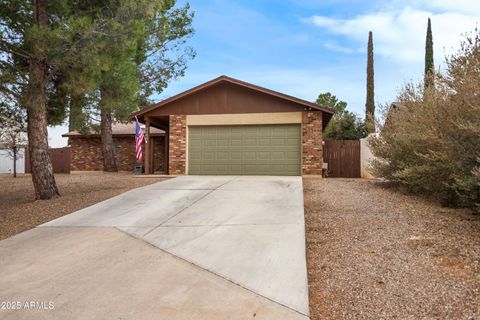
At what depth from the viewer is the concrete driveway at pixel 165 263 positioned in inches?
156

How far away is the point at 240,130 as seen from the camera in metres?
15.7

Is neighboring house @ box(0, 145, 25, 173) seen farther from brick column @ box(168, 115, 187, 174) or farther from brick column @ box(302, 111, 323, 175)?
brick column @ box(302, 111, 323, 175)

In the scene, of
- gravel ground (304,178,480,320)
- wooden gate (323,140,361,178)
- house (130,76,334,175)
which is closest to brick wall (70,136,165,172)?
house (130,76,334,175)

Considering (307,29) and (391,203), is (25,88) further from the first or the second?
(307,29)

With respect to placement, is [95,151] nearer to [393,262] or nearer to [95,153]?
[95,153]

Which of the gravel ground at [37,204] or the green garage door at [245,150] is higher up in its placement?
the green garage door at [245,150]

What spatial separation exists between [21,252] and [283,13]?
11048 mm

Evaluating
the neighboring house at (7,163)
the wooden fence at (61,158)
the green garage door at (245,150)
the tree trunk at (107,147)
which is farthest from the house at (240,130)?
the neighboring house at (7,163)

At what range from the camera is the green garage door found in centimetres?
1530

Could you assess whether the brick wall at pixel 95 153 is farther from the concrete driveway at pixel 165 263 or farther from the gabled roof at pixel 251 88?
the concrete driveway at pixel 165 263

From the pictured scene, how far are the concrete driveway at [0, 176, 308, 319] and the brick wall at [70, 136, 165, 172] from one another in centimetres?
1433

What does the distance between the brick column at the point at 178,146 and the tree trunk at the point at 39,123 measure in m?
6.24

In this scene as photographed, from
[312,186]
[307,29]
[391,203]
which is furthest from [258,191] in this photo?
[307,29]

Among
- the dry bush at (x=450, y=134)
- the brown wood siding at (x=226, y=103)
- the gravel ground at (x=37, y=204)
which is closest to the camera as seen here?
the dry bush at (x=450, y=134)
